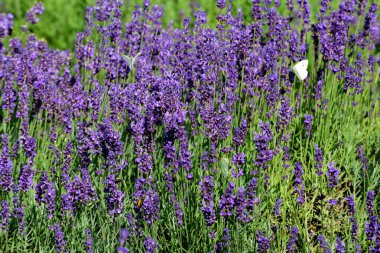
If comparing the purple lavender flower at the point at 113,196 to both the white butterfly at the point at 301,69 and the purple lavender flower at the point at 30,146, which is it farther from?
the white butterfly at the point at 301,69

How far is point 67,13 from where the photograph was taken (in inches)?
314

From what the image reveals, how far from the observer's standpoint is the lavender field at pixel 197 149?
351cm

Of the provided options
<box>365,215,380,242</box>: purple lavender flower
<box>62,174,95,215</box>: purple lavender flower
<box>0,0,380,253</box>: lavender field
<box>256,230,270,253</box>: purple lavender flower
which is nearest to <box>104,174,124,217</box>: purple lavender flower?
<box>0,0,380,253</box>: lavender field

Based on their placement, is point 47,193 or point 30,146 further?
point 30,146

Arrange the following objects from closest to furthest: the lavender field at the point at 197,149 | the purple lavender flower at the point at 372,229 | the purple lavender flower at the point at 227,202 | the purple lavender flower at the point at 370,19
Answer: the purple lavender flower at the point at 372,229
the purple lavender flower at the point at 227,202
the lavender field at the point at 197,149
the purple lavender flower at the point at 370,19

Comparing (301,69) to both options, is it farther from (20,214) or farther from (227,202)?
(20,214)

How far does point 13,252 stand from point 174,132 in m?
1.12

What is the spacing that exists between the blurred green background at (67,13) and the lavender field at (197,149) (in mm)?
2024

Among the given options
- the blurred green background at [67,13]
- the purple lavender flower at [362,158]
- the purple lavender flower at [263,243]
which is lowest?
the purple lavender flower at [263,243]

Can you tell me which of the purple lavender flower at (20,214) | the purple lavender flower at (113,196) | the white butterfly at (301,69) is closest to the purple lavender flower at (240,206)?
the purple lavender flower at (113,196)

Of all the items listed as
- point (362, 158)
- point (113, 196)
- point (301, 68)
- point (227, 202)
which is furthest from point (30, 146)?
point (362, 158)

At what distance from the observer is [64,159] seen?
405 cm

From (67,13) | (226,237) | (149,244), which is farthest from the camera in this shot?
(67,13)

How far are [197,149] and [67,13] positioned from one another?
14.0 ft
